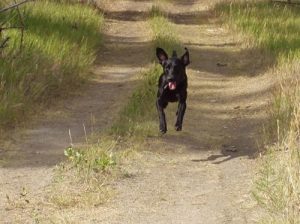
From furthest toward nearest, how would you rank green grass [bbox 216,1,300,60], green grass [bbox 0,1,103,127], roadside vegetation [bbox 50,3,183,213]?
green grass [bbox 216,1,300,60] → green grass [bbox 0,1,103,127] → roadside vegetation [bbox 50,3,183,213]

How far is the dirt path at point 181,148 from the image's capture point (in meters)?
6.10

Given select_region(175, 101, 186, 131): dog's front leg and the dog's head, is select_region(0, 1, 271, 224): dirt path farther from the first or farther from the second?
the dog's head

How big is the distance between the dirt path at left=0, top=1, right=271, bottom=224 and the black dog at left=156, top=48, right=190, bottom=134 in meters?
0.33

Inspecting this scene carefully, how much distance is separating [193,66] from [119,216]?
846cm

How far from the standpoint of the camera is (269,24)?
54.0 feet

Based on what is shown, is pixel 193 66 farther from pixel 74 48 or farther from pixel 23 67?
pixel 23 67

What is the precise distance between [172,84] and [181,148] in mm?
729

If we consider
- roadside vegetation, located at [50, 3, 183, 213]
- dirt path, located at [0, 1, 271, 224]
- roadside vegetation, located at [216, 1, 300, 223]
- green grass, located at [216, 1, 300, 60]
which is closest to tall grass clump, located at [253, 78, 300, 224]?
roadside vegetation, located at [216, 1, 300, 223]

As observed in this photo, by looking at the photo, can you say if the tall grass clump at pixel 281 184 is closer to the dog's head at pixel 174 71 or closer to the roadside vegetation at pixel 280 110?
the roadside vegetation at pixel 280 110

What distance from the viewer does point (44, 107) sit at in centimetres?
1024

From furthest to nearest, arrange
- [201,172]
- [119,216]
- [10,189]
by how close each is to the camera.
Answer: [201,172], [10,189], [119,216]

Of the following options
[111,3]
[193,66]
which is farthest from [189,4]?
[193,66]

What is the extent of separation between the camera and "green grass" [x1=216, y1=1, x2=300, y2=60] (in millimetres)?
13833

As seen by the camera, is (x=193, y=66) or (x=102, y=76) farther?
(x=193, y=66)
